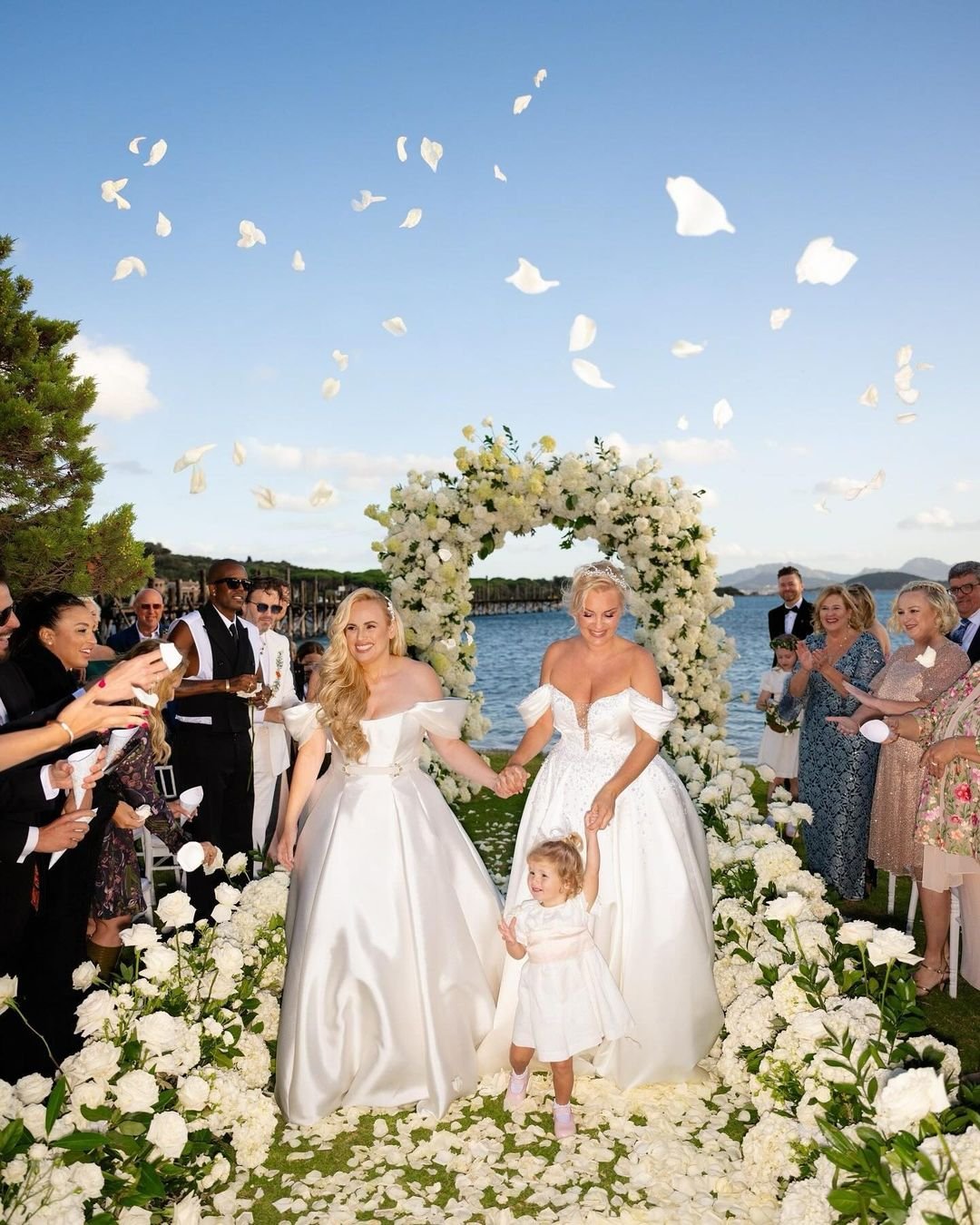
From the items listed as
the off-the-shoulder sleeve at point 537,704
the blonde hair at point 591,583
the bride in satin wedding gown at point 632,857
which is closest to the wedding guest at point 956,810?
the bride in satin wedding gown at point 632,857

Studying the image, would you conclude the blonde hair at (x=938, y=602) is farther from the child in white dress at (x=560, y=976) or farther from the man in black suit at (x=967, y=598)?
the child in white dress at (x=560, y=976)

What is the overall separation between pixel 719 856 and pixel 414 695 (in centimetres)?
202

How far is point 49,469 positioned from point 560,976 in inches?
1034

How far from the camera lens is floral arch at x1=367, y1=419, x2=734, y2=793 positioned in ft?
28.8

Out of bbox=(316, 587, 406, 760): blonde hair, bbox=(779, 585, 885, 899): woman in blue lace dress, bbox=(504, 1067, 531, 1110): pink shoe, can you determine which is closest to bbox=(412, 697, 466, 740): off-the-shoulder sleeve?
bbox=(316, 587, 406, 760): blonde hair

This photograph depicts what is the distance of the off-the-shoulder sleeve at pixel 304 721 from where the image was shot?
425 centimetres

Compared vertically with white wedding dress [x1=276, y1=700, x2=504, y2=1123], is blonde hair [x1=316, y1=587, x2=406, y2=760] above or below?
above

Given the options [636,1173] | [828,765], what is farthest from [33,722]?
[828,765]

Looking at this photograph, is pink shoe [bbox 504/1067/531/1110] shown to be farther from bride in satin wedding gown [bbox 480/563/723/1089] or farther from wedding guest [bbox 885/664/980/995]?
wedding guest [bbox 885/664/980/995]

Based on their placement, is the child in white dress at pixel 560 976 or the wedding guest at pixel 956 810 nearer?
the child in white dress at pixel 560 976

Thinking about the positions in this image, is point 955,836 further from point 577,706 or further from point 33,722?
point 33,722

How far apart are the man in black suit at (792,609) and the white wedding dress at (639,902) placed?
549 centimetres

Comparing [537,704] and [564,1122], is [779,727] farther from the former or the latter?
[564,1122]

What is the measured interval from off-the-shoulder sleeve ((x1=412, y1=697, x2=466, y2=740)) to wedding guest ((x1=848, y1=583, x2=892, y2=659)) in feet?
12.5
